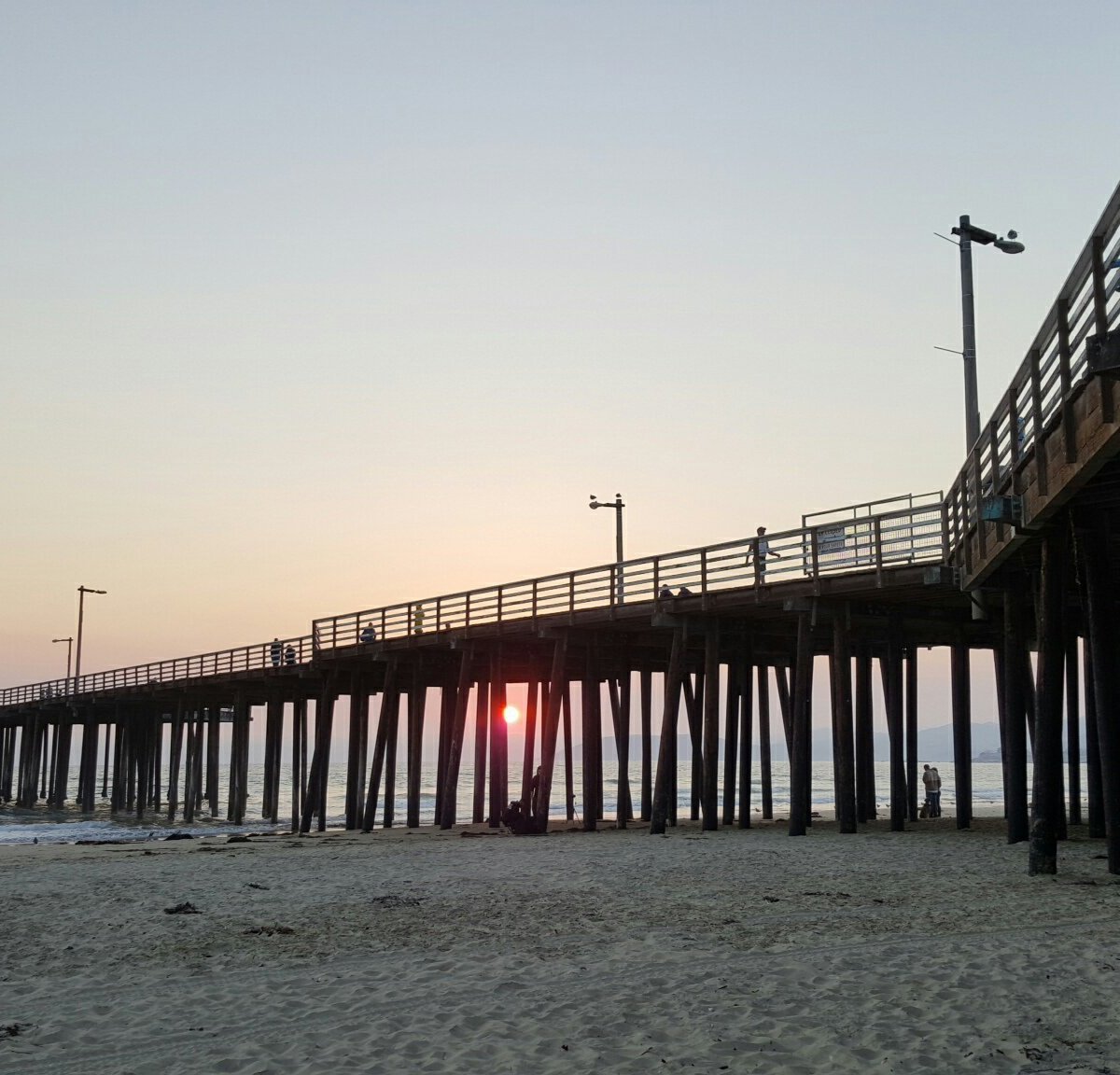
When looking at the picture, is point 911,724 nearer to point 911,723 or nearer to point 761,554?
point 911,723

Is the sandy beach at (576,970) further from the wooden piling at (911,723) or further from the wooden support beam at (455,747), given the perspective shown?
the wooden support beam at (455,747)

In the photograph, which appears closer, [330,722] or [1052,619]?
[1052,619]

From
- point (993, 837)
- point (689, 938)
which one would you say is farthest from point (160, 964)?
point (993, 837)

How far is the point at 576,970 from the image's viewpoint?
9.50 metres

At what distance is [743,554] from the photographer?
22906 mm

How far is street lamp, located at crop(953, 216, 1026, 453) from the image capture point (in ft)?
63.3

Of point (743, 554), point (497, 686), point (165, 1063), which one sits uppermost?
point (743, 554)

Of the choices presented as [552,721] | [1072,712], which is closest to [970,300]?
[1072,712]

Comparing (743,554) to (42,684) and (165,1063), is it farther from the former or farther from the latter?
(42,684)

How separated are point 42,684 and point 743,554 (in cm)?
4519

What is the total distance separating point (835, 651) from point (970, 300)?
6.50 m

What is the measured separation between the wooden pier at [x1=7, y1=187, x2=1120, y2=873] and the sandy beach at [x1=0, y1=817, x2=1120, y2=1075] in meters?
3.16

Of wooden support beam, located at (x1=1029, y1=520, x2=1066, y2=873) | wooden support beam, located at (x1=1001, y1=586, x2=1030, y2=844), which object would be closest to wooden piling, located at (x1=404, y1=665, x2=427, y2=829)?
wooden support beam, located at (x1=1001, y1=586, x2=1030, y2=844)

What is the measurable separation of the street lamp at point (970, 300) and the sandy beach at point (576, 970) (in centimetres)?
713
